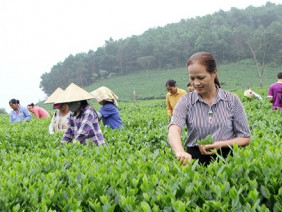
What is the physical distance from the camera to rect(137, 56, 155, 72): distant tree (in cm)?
7581

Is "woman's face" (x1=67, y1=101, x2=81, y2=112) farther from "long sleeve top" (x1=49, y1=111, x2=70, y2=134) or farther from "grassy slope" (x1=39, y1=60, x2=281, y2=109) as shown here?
"grassy slope" (x1=39, y1=60, x2=281, y2=109)

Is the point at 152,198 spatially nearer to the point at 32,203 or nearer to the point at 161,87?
the point at 32,203

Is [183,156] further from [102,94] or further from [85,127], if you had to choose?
[102,94]

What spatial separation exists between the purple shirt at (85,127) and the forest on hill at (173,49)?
2453 inches

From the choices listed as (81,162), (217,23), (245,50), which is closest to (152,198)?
(81,162)

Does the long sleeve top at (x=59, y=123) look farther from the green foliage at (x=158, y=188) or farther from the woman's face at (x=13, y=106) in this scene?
the woman's face at (x=13, y=106)

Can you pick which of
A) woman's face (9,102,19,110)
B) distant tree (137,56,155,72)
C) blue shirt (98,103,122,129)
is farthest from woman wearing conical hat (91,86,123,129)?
distant tree (137,56,155,72)

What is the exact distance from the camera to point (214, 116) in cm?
259

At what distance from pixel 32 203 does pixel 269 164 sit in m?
1.69

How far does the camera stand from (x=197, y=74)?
2.44m

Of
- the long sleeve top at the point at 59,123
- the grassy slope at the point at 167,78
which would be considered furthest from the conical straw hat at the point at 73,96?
the grassy slope at the point at 167,78

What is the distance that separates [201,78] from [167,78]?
6319 cm

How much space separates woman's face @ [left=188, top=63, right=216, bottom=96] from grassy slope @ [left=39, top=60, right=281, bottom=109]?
4776 cm

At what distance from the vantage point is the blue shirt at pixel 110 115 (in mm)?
5663
